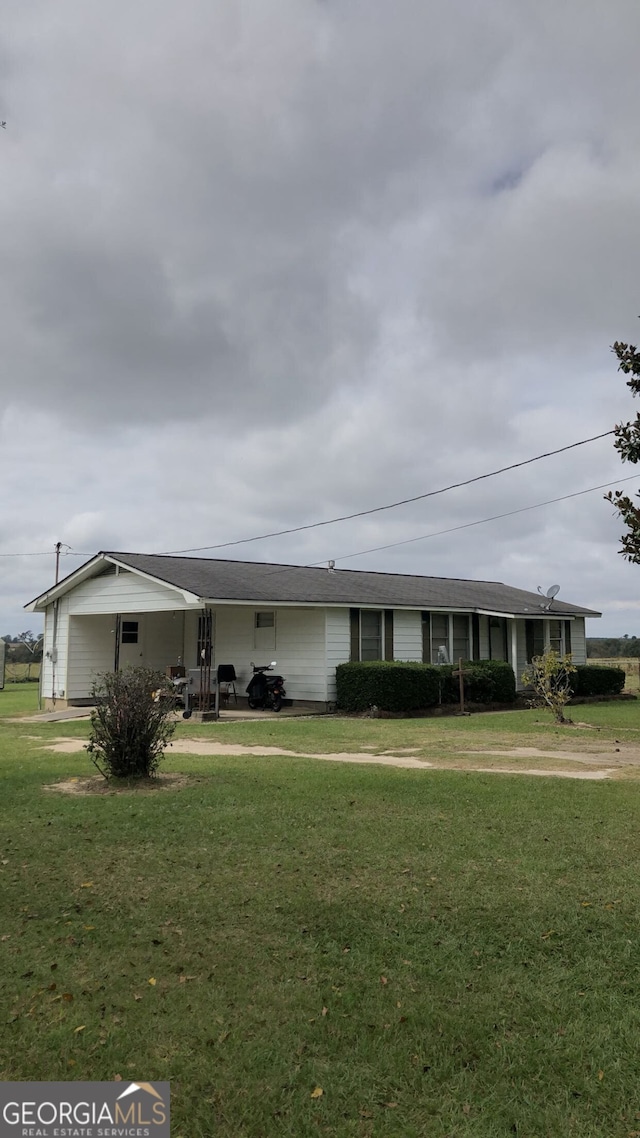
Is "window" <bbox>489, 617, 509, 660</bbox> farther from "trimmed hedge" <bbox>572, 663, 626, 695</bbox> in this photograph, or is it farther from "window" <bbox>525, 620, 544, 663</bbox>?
"trimmed hedge" <bbox>572, 663, 626, 695</bbox>

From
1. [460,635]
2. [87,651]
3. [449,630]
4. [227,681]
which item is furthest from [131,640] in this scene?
[460,635]

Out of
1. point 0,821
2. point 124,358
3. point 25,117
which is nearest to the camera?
point 0,821

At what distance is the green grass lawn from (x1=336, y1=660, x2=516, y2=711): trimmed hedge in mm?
11056

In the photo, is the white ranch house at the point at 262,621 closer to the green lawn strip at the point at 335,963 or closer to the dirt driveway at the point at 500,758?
the dirt driveway at the point at 500,758

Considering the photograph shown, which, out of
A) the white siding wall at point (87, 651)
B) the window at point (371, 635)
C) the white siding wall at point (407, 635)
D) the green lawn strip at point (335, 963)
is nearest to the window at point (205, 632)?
the white siding wall at point (87, 651)

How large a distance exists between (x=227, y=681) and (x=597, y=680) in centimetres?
1288

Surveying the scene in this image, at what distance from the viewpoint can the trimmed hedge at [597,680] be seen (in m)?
25.0

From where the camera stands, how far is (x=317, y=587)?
21.5 meters

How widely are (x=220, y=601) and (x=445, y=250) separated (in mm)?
9112

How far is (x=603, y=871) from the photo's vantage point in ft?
17.5

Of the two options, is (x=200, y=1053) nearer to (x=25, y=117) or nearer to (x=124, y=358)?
(x=25, y=117)

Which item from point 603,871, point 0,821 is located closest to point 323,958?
point 603,871

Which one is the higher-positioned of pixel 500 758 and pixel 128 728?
pixel 128 728

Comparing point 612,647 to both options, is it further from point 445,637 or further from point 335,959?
point 335,959
